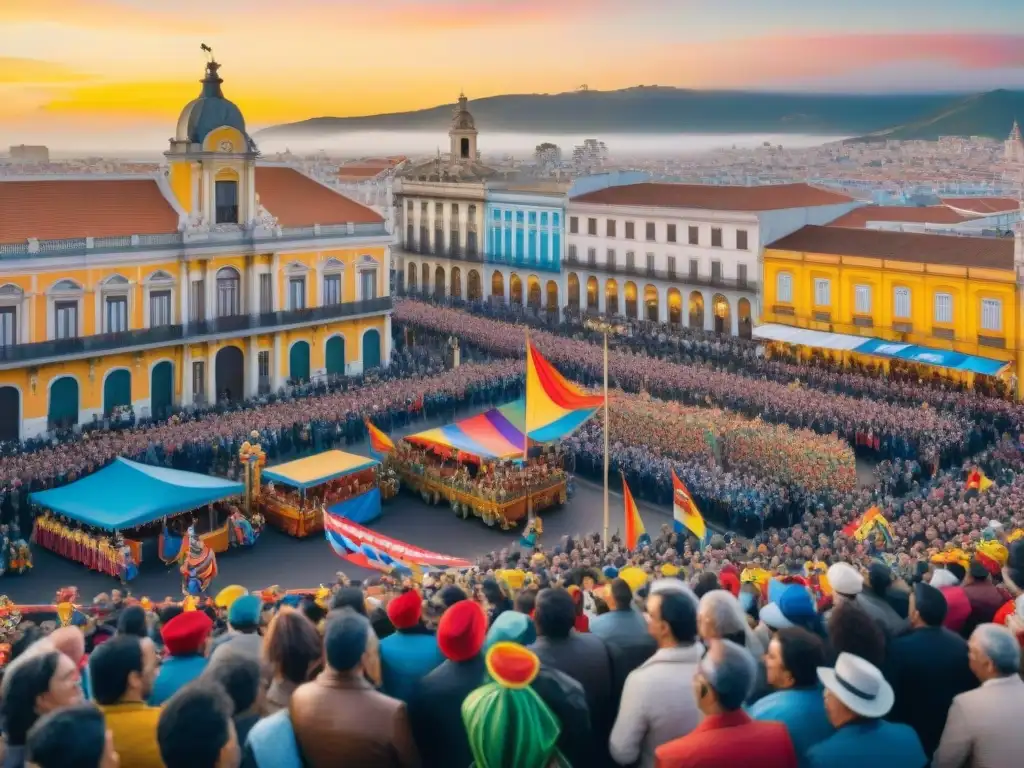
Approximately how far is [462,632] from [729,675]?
5.29ft

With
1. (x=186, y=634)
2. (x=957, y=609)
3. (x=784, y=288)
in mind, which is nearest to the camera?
(x=186, y=634)

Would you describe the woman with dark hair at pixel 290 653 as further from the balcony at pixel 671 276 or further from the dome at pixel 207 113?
the balcony at pixel 671 276

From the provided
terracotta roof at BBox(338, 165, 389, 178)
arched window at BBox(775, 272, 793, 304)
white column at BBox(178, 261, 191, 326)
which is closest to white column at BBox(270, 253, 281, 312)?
white column at BBox(178, 261, 191, 326)

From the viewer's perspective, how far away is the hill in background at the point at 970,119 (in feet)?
497

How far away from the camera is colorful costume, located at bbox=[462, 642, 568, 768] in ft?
17.4

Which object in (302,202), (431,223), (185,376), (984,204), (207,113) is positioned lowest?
(185,376)

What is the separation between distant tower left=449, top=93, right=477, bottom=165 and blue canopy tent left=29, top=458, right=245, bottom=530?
47.0 metres

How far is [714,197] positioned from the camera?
52.5 metres

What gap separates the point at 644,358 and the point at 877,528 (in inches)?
767

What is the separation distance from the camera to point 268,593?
14859 mm

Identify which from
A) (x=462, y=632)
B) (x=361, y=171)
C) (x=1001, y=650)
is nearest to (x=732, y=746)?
(x=462, y=632)

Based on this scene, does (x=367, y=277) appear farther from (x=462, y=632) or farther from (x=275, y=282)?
(x=462, y=632)

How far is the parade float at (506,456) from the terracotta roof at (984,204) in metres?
41.3

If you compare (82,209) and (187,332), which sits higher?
Answer: (82,209)
